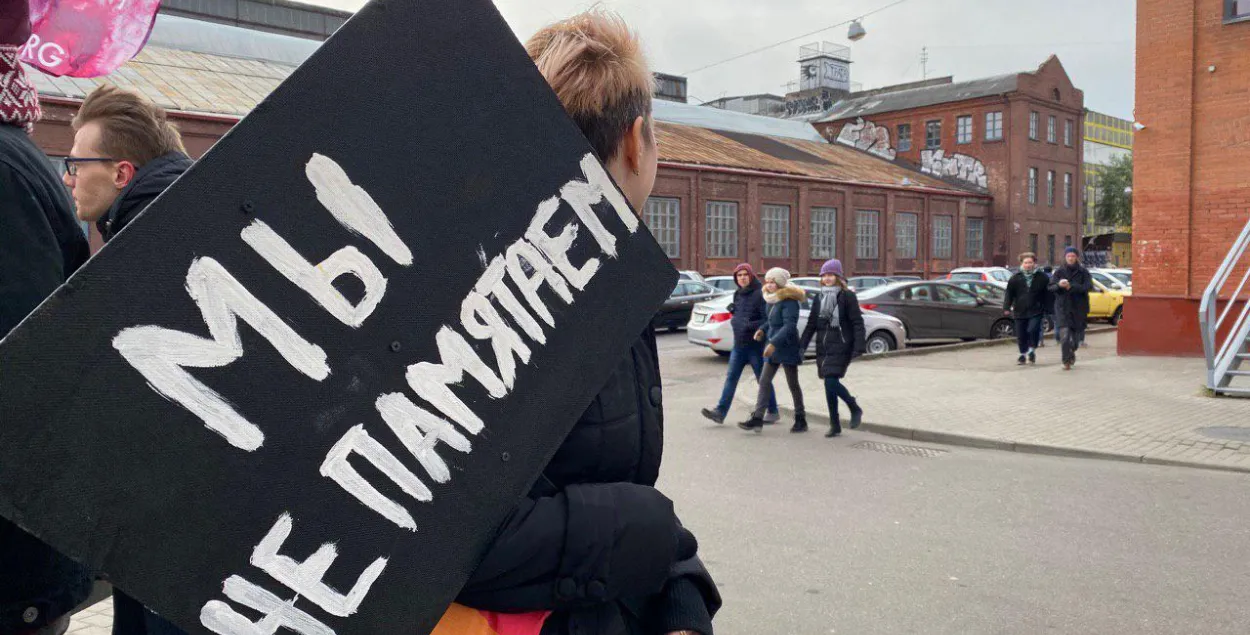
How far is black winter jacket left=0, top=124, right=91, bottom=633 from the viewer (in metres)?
1.80

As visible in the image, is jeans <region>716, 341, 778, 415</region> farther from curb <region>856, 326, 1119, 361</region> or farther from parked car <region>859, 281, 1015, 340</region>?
parked car <region>859, 281, 1015, 340</region>

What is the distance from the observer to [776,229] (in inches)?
1523

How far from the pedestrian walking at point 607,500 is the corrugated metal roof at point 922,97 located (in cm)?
5195

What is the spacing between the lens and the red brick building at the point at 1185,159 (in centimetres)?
1359

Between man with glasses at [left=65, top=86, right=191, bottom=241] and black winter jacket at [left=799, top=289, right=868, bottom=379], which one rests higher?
man with glasses at [left=65, top=86, right=191, bottom=241]

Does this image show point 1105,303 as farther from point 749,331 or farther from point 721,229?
point 749,331

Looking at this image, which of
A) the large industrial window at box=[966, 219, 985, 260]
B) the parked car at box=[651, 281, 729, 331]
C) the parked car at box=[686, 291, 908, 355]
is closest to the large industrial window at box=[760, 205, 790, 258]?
the large industrial window at box=[966, 219, 985, 260]

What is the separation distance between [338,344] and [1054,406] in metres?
10.8

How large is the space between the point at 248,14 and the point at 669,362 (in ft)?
94.5

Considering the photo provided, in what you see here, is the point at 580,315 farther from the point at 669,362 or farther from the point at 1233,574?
the point at 669,362

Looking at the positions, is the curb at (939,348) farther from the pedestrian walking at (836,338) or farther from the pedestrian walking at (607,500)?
the pedestrian walking at (607,500)

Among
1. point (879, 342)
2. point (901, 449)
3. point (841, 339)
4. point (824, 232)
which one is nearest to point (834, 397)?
point (841, 339)

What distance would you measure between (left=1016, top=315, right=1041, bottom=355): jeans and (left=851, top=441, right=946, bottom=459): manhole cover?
7.34 m

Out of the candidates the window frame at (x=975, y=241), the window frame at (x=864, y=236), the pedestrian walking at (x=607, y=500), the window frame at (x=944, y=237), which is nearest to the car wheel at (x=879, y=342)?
the pedestrian walking at (x=607, y=500)
